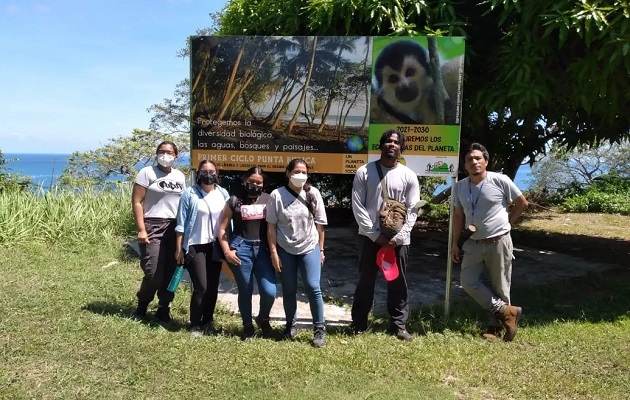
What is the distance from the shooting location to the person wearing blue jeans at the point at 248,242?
4.79 metres

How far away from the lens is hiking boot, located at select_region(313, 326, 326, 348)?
15.7 feet

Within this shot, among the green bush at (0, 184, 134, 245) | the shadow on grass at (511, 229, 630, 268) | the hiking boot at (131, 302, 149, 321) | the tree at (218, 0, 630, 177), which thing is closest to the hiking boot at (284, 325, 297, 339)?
the hiking boot at (131, 302, 149, 321)

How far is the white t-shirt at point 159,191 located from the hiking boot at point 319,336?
161cm

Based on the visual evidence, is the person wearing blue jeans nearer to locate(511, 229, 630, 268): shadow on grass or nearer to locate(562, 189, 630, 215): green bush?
locate(511, 229, 630, 268): shadow on grass

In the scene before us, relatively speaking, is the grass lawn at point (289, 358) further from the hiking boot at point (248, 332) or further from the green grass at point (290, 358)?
the hiking boot at point (248, 332)

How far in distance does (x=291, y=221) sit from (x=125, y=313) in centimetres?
197

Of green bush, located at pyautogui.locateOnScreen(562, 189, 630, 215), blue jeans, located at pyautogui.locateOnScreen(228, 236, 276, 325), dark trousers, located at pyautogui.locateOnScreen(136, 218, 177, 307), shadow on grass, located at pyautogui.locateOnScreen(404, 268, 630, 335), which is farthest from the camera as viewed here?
green bush, located at pyautogui.locateOnScreen(562, 189, 630, 215)

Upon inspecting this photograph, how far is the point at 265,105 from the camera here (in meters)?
6.37

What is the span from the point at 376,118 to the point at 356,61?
720 mm

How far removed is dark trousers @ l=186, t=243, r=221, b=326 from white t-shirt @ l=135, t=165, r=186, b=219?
458 mm

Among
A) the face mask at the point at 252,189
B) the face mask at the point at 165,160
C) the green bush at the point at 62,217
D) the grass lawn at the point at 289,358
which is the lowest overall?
the grass lawn at the point at 289,358

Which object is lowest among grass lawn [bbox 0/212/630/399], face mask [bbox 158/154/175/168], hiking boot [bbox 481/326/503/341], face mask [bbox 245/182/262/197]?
grass lawn [bbox 0/212/630/399]

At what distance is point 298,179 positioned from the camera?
185 inches

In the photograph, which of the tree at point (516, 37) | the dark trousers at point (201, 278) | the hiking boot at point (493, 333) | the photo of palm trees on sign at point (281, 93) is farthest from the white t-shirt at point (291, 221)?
the tree at point (516, 37)
